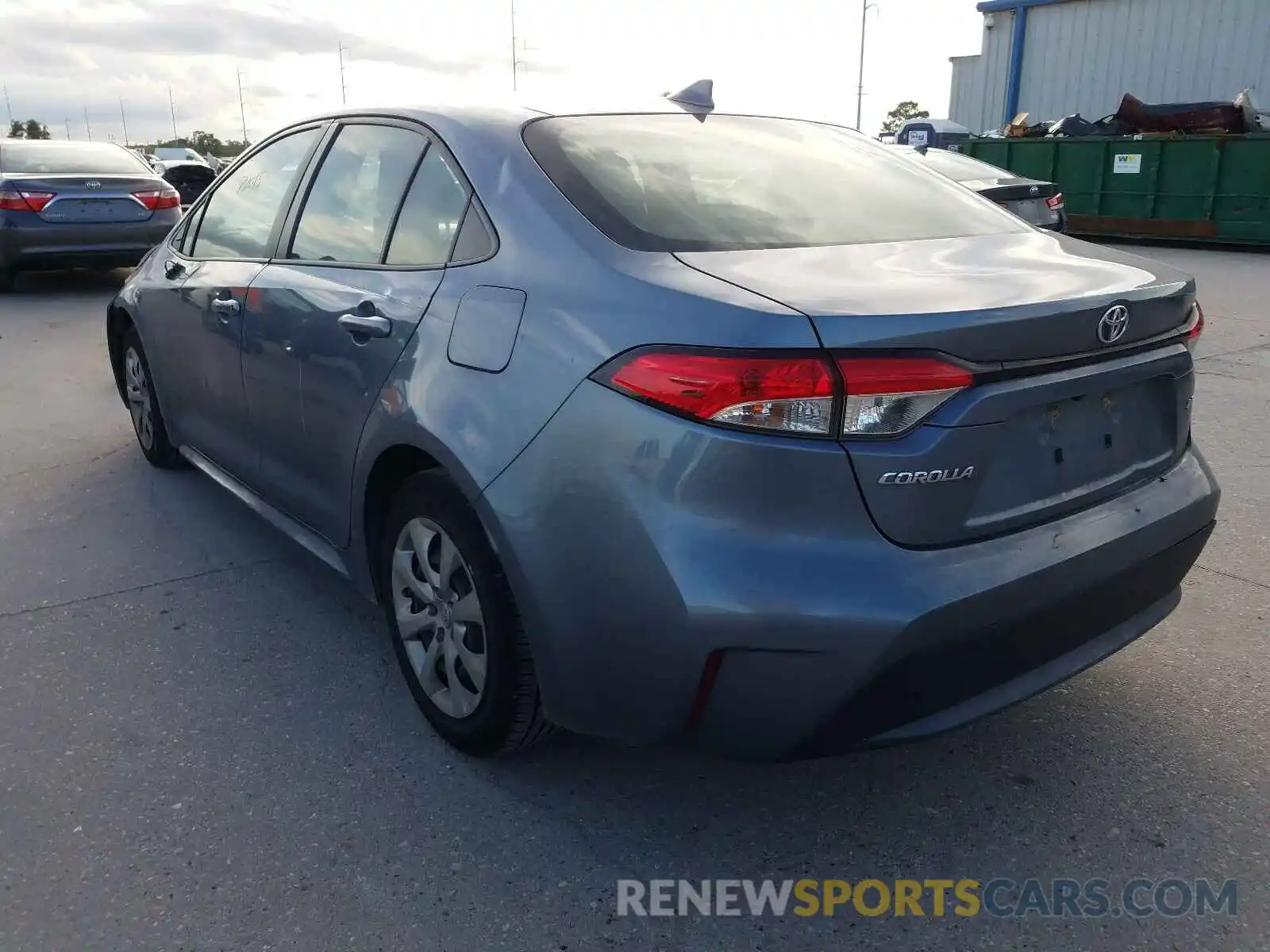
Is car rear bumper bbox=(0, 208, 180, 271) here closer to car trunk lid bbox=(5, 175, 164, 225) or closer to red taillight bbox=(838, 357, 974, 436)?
car trunk lid bbox=(5, 175, 164, 225)

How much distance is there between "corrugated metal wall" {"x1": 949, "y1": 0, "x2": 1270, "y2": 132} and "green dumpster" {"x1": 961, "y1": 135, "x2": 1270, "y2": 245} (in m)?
8.31

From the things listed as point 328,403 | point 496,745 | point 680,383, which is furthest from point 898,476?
point 328,403

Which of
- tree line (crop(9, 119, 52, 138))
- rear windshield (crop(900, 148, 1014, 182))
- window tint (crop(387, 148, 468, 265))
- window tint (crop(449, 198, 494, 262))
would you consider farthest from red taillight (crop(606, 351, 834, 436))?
tree line (crop(9, 119, 52, 138))

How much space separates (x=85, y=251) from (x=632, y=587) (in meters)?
10.1

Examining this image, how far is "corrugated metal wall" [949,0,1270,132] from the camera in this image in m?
22.3

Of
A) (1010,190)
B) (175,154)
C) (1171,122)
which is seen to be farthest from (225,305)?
(175,154)

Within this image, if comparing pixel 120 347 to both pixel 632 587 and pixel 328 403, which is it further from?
pixel 632 587

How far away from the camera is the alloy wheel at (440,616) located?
2.51 m

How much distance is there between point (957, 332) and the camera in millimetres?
1934

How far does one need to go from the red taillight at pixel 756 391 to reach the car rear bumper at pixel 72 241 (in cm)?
950

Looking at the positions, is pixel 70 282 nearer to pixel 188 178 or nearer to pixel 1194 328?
pixel 188 178

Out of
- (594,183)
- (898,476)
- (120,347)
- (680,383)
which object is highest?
(594,183)

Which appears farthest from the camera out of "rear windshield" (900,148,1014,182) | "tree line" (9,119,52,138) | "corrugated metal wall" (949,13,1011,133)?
"tree line" (9,119,52,138)

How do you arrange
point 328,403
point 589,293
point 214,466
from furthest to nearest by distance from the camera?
point 214,466
point 328,403
point 589,293
